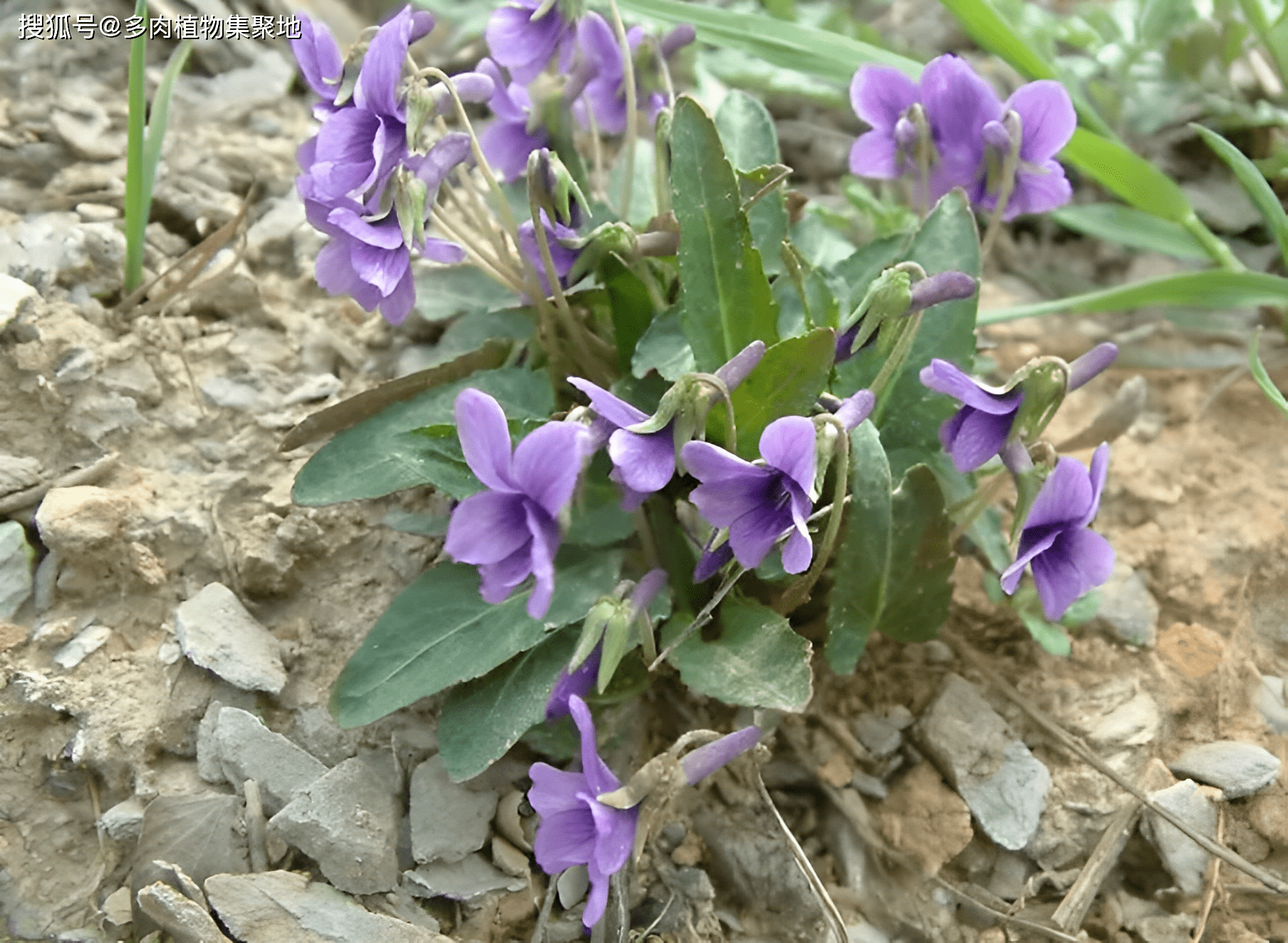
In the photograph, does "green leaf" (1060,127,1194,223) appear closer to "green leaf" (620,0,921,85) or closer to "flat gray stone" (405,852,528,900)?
"green leaf" (620,0,921,85)

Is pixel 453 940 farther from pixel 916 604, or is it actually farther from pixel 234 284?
pixel 234 284

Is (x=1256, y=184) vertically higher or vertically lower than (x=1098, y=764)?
higher

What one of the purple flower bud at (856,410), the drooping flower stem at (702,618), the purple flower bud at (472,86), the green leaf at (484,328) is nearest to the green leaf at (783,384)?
the purple flower bud at (856,410)

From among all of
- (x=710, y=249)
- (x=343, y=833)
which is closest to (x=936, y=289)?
(x=710, y=249)

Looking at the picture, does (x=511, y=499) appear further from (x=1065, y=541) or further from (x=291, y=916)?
(x=1065, y=541)

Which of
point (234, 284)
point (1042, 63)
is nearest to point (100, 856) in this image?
point (234, 284)

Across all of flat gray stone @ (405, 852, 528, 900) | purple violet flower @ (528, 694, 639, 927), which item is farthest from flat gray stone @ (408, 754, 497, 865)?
purple violet flower @ (528, 694, 639, 927)

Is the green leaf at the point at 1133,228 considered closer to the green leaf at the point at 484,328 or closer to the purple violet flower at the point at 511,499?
the green leaf at the point at 484,328

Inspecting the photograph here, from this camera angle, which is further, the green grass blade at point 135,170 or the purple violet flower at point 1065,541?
the green grass blade at point 135,170
